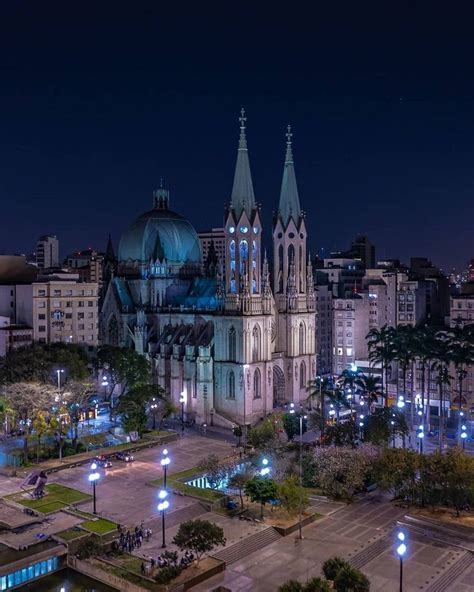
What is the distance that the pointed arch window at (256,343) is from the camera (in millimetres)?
96688

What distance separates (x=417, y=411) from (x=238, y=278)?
119ft

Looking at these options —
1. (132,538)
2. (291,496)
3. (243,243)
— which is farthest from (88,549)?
(243,243)

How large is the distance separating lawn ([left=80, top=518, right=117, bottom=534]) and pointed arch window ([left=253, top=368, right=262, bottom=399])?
42901 millimetres

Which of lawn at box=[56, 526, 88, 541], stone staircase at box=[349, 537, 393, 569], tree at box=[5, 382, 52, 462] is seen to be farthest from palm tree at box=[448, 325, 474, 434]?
lawn at box=[56, 526, 88, 541]

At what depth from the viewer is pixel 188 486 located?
219 ft

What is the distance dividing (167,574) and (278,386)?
61.2 m

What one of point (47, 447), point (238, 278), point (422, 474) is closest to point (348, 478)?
point (422, 474)

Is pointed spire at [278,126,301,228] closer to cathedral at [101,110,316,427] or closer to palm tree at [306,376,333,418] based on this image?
cathedral at [101,110,316,427]

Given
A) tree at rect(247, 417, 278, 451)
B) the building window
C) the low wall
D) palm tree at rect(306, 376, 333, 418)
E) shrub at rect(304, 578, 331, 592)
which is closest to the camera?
shrub at rect(304, 578, 331, 592)

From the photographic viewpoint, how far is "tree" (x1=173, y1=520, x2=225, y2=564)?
4769 centimetres

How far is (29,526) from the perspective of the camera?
5603 centimetres

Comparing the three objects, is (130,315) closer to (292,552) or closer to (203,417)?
(203,417)

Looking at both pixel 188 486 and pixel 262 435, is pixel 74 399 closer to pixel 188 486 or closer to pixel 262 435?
pixel 188 486

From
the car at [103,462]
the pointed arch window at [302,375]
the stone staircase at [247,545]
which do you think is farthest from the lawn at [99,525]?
the pointed arch window at [302,375]
